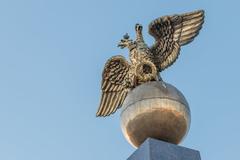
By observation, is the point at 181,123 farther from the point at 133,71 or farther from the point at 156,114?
the point at 133,71

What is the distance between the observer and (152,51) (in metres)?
11.5

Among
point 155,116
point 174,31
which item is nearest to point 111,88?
point 174,31

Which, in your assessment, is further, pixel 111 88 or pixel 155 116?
pixel 111 88

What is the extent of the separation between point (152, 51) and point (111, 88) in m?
1.41

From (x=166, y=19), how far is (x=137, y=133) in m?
4.34

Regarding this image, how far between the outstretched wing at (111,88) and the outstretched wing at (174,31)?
1.08 metres

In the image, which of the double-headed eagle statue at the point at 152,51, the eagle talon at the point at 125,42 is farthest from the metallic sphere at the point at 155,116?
the eagle talon at the point at 125,42

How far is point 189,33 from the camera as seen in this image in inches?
491

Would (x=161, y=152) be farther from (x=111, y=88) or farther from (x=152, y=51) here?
(x=111, y=88)

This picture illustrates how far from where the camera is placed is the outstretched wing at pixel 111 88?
11742 millimetres

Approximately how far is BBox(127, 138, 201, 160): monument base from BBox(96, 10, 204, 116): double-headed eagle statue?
2271mm

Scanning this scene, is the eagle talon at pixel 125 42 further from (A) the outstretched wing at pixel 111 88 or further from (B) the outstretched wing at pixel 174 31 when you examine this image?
(B) the outstretched wing at pixel 174 31

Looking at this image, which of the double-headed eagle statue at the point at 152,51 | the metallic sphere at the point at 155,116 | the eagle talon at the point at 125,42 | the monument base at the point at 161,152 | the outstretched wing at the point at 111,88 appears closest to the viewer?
the monument base at the point at 161,152

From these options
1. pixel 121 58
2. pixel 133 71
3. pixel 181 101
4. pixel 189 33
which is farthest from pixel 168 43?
pixel 181 101
